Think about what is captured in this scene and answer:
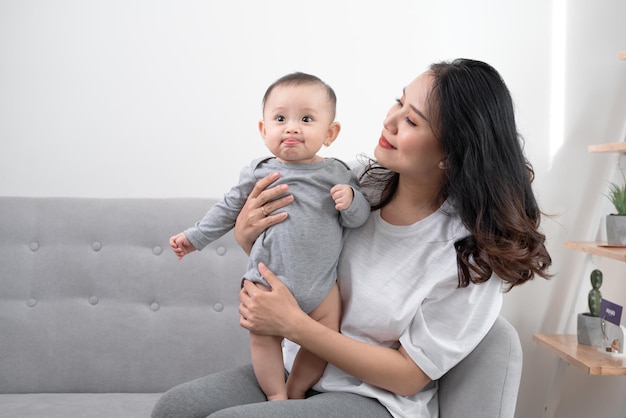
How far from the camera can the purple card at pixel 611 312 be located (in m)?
2.25

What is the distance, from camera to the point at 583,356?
2.23 m

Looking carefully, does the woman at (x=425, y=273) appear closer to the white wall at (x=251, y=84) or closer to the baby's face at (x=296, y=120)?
the baby's face at (x=296, y=120)

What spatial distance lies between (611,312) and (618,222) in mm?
303

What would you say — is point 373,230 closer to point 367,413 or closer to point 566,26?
point 367,413

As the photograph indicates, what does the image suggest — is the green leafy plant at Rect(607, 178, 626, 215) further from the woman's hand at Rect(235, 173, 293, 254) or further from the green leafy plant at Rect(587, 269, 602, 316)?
the woman's hand at Rect(235, 173, 293, 254)

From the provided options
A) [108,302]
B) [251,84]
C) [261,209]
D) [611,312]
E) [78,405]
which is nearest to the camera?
[261,209]

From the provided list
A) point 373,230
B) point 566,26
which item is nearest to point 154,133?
point 373,230

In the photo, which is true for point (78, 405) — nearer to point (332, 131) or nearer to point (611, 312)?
point (332, 131)

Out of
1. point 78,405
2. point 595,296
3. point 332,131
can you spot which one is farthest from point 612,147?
point 78,405

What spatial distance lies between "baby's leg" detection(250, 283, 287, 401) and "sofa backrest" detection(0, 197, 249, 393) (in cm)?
68

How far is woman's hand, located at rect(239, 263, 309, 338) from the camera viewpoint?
4.70ft

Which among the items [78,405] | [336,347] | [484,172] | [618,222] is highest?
[484,172]

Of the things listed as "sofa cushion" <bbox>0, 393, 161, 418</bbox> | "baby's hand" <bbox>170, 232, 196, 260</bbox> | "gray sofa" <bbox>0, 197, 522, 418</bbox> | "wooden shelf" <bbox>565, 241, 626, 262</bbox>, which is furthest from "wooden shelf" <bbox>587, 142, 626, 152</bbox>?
"sofa cushion" <bbox>0, 393, 161, 418</bbox>

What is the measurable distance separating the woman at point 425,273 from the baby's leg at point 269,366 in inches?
1.2
